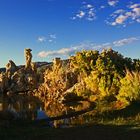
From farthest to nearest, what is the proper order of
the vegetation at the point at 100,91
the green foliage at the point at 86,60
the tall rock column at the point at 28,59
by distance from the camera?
the tall rock column at the point at 28,59
the green foliage at the point at 86,60
the vegetation at the point at 100,91

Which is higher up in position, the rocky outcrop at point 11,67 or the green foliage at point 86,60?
the rocky outcrop at point 11,67

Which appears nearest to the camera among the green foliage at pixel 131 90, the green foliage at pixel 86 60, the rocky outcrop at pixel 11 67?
the green foliage at pixel 131 90

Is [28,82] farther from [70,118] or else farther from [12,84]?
[70,118]

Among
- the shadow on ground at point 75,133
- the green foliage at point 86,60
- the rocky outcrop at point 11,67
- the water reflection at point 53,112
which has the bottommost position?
the shadow on ground at point 75,133

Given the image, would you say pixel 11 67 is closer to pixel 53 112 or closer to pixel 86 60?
pixel 86 60

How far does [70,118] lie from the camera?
26281 mm

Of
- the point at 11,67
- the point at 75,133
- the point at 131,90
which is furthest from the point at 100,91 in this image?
the point at 11,67

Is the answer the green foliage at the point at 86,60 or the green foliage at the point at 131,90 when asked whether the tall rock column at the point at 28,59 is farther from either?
the green foliage at the point at 131,90

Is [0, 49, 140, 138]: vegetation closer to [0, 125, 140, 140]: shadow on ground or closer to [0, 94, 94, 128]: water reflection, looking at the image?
[0, 94, 94, 128]: water reflection

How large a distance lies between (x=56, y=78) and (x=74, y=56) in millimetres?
4748

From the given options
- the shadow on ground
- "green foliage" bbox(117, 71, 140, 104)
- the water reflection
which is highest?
"green foliage" bbox(117, 71, 140, 104)

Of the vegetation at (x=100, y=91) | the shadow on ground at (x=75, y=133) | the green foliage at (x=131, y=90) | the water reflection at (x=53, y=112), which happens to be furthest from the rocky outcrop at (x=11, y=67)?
the shadow on ground at (x=75, y=133)

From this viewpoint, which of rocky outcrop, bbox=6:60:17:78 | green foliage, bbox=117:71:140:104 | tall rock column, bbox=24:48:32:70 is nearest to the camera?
green foliage, bbox=117:71:140:104

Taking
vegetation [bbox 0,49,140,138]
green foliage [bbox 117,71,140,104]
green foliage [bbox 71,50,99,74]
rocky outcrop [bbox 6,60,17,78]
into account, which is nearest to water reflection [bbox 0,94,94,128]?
vegetation [bbox 0,49,140,138]
